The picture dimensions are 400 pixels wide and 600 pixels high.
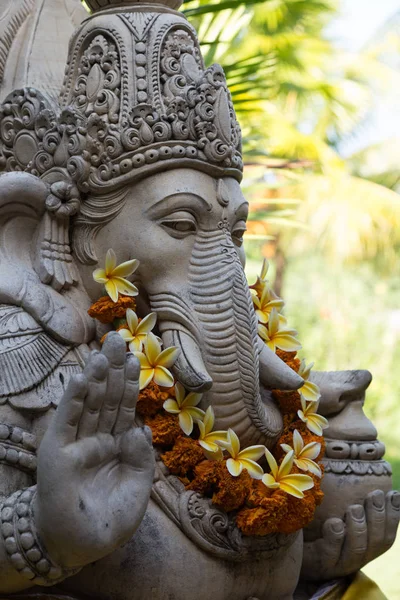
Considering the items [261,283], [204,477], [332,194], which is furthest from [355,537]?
[332,194]

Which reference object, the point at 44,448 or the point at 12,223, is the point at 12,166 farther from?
the point at 44,448

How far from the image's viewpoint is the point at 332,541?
2.56 metres

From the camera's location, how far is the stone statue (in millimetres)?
2107

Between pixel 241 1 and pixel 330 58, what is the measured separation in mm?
8825

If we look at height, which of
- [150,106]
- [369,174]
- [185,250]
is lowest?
[369,174]

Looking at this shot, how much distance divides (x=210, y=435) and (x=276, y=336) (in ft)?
1.41

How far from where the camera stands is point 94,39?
2314mm

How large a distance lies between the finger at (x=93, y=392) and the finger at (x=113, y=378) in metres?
0.01

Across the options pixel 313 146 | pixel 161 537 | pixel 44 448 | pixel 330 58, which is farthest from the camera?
pixel 330 58

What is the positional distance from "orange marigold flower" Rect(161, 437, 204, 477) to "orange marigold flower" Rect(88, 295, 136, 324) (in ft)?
1.05

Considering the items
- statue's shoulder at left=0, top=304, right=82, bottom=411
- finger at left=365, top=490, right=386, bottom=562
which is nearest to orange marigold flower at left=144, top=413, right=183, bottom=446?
statue's shoulder at left=0, top=304, right=82, bottom=411

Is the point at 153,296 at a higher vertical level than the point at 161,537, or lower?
higher

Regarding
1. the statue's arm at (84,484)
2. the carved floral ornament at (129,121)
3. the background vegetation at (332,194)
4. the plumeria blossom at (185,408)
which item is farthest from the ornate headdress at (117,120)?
the background vegetation at (332,194)

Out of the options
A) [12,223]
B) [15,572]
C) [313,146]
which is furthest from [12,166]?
[313,146]
